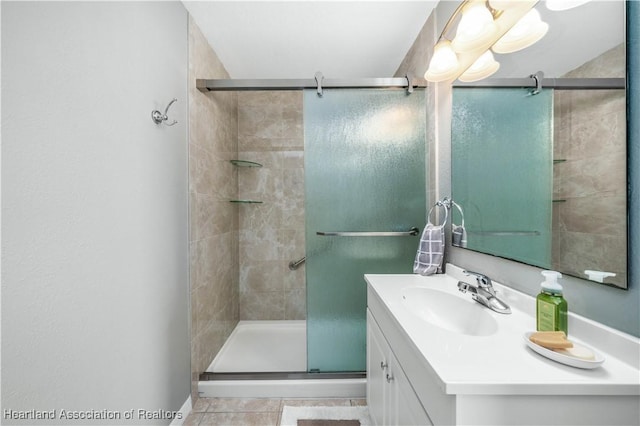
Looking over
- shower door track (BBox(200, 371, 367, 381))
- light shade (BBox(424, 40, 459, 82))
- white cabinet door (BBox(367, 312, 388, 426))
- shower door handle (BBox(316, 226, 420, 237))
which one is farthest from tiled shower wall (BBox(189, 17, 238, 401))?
light shade (BBox(424, 40, 459, 82))

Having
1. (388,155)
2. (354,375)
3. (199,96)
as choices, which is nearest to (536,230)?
(388,155)

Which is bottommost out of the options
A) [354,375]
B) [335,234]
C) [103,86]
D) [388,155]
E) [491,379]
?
[354,375]

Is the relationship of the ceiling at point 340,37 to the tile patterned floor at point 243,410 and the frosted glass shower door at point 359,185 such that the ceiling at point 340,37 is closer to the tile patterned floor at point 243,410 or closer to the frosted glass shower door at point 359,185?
the frosted glass shower door at point 359,185

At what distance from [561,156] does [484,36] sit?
0.60 meters

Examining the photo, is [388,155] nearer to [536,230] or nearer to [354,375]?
[536,230]

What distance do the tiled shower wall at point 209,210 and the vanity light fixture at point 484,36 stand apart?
55.7 inches

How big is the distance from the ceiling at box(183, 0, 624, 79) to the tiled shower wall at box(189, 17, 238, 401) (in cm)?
18

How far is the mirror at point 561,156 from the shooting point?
2.12 ft

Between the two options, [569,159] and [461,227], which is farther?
[461,227]

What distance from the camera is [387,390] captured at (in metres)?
1.03

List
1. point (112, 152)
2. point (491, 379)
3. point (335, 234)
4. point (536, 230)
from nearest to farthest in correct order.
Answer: point (491, 379) → point (536, 230) → point (112, 152) → point (335, 234)

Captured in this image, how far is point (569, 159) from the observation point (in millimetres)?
750

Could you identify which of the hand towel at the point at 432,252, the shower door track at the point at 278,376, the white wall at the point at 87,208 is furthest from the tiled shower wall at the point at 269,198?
the hand towel at the point at 432,252

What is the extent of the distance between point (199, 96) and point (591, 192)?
1.95 metres
